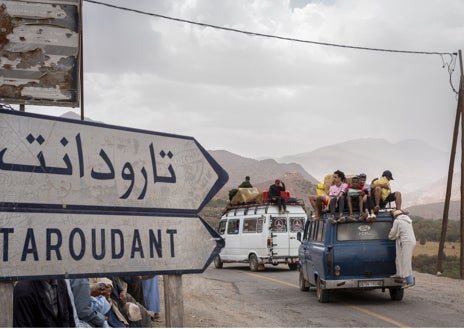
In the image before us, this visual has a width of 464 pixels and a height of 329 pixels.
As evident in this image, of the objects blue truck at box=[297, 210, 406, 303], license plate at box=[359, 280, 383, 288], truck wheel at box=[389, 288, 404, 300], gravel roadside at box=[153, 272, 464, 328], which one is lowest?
gravel roadside at box=[153, 272, 464, 328]

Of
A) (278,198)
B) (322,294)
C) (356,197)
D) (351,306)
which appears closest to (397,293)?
(351,306)

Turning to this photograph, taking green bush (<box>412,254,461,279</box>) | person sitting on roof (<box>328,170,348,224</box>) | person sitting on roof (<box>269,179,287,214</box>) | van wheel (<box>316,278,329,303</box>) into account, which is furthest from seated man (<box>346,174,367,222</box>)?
green bush (<box>412,254,461,279</box>)

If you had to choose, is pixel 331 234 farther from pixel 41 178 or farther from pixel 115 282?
pixel 41 178

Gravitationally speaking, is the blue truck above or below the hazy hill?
below

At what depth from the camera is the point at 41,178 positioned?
10.7 feet

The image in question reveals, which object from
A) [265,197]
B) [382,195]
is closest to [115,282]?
[382,195]

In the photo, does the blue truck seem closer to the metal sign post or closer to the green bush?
the metal sign post

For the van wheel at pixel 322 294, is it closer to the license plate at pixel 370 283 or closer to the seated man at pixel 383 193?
the license plate at pixel 370 283

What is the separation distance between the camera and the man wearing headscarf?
519 inches

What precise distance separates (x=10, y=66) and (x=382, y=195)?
32.7 feet

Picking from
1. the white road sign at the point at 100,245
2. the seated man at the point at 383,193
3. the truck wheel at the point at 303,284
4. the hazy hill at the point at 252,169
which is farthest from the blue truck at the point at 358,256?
the hazy hill at the point at 252,169

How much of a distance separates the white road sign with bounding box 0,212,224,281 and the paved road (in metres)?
8.18

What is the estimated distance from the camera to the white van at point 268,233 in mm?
22891

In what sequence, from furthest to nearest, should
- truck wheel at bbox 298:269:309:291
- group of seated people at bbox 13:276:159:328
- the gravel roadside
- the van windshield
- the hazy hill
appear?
the hazy hill → truck wheel at bbox 298:269:309:291 → the van windshield → the gravel roadside → group of seated people at bbox 13:276:159:328
